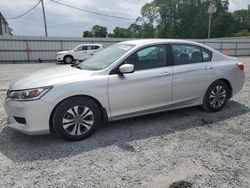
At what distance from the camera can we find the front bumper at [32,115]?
10.6 ft

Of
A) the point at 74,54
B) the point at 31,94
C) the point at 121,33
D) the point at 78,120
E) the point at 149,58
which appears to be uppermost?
the point at 121,33

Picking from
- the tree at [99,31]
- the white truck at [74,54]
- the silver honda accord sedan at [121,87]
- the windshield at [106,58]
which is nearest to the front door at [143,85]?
the silver honda accord sedan at [121,87]

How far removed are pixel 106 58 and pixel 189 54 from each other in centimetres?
164

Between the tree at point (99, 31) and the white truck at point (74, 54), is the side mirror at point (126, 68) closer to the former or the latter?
the white truck at point (74, 54)

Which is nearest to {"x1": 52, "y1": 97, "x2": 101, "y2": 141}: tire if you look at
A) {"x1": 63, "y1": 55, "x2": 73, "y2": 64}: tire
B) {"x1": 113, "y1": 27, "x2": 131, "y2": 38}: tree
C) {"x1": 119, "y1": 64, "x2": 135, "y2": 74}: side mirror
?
{"x1": 119, "y1": 64, "x2": 135, "y2": 74}: side mirror

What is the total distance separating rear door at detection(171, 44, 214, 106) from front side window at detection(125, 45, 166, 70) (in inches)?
9.7

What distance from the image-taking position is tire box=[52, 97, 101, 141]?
339cm

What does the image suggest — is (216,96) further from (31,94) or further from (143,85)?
(31,94)

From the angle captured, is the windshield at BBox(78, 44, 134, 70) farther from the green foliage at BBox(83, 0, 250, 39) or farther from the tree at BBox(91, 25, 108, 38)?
the tree at BBox(91, 25, 108, 38)

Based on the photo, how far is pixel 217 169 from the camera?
284cm

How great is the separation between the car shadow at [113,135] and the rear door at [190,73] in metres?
0.38

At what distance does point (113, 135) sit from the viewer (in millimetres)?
3791

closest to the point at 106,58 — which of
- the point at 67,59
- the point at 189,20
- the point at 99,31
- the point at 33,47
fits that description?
the point at 67,59

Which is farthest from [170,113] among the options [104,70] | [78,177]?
[78,177]
